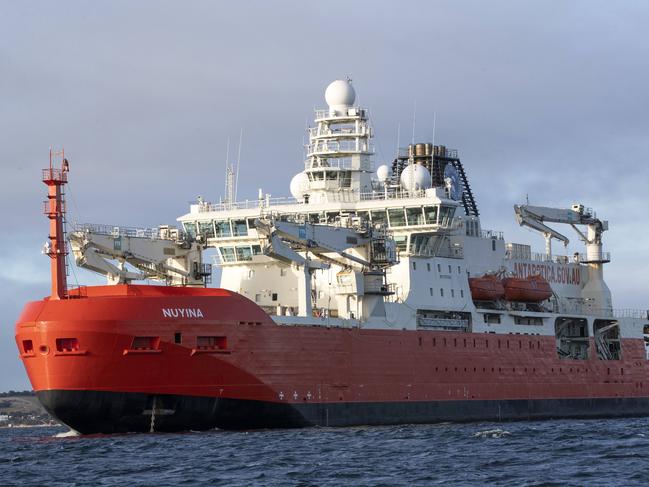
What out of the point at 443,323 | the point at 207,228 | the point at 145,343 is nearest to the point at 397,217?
the point at 443,323

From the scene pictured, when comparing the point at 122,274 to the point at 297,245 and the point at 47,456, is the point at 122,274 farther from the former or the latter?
the point at 47,456

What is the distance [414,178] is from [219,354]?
15105 millimetres

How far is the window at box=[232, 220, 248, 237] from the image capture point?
55500 mm

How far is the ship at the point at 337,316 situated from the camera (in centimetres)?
4550

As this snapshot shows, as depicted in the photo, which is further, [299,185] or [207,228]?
[299,185]

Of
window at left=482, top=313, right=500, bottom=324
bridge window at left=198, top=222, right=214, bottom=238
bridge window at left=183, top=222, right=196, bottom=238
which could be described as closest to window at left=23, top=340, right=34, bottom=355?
bridge window at left=183, top=222, right=196, bottom=238

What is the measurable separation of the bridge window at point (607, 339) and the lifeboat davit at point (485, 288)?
897 centimetres

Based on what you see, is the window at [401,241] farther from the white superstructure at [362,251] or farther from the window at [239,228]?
the window at [239,228]

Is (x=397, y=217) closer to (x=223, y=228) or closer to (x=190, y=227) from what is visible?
(x=223, y=228)

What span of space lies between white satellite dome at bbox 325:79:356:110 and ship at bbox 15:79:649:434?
3.3 inches

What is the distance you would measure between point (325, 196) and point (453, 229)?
5.47 m

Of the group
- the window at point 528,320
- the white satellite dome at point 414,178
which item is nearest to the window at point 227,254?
the white satellite dome at point 414,178

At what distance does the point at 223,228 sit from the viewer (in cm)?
5612

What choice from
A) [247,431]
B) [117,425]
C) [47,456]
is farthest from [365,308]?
[47,456]
